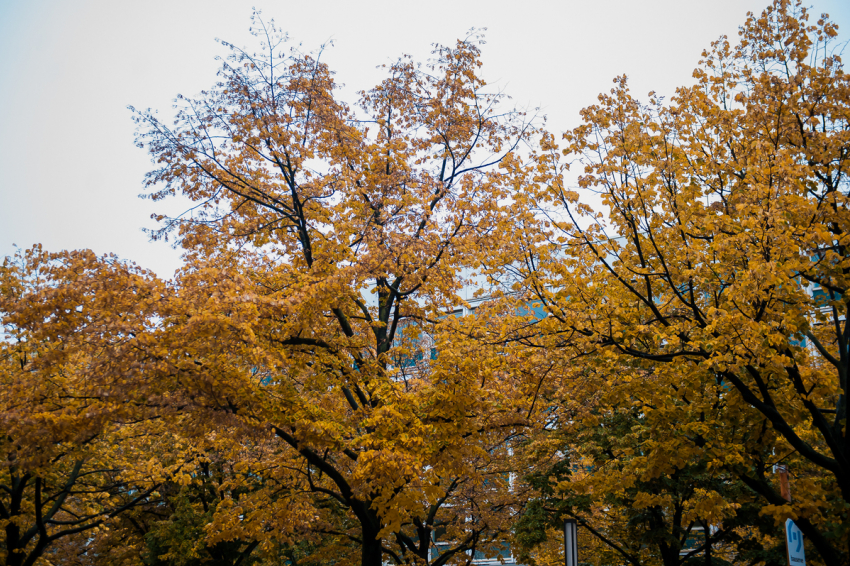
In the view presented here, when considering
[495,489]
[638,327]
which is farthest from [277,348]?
[495,489]

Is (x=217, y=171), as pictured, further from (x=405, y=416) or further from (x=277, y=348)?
(x=405, y=416)

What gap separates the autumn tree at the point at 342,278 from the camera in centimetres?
936

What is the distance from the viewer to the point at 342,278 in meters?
10.3

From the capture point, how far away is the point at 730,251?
332 inches

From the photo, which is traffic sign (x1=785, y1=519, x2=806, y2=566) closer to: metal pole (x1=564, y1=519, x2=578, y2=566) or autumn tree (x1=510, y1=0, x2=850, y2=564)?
autumn tree (x1=510, y1=0, x2=850, y2=564)

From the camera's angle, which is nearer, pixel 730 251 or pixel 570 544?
pixel 730 251

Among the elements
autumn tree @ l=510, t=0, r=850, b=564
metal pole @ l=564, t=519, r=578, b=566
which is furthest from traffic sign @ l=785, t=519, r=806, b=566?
metal pole @ l=564, t=519, r=578, b=566

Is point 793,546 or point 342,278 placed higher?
point 342,278

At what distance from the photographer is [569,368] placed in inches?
407

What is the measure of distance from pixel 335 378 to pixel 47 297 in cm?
483

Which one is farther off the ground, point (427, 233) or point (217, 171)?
point (217, 171)

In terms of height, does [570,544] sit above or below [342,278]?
below

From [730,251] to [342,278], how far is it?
18.2ft

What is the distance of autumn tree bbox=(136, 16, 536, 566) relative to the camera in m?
9.36
